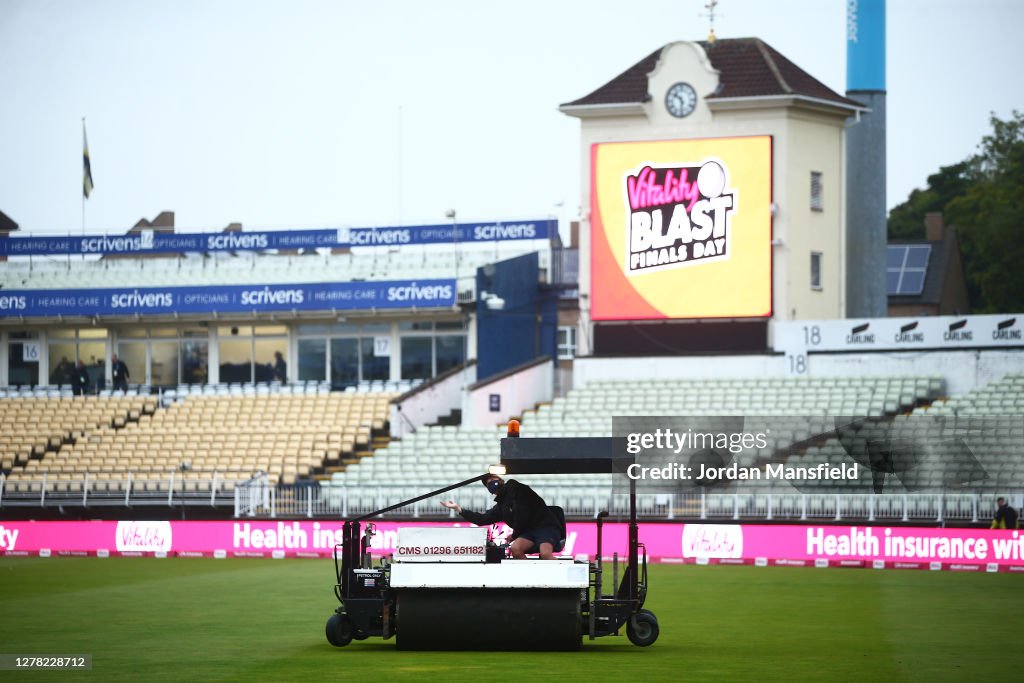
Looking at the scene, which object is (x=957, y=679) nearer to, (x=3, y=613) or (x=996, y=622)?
(x=996, y=622)

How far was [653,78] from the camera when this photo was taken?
147 ft

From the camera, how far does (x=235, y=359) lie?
2042 inches

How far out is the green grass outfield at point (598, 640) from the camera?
47.5 ft

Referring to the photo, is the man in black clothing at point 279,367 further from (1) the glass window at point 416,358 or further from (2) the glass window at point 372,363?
(1) the glass window at point 416,358

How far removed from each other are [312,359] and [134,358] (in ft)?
20.7

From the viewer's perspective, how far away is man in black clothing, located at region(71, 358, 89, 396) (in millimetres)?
51531

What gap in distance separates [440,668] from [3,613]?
31.1 ft

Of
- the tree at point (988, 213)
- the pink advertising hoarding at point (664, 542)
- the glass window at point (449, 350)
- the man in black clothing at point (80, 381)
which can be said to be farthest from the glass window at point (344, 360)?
the tree at point (988, 213)

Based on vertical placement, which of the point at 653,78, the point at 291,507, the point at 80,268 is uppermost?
the point at 653,78

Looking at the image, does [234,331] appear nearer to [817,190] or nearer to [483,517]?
[817,190]

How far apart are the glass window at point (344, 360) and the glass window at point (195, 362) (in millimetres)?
4355

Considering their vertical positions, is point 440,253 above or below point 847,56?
below

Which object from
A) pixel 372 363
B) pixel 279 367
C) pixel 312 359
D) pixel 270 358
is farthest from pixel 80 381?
pixel 372 363

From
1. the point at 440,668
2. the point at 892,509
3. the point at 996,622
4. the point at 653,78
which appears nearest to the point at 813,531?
the point at 892,509
